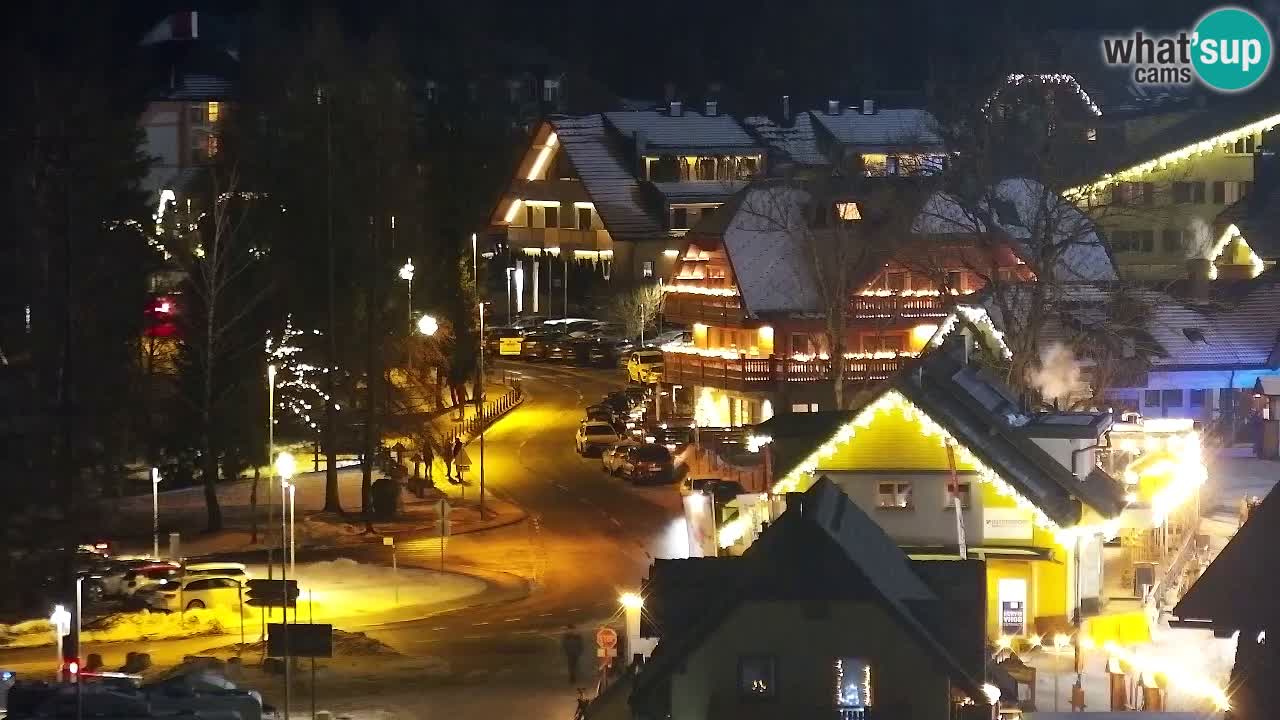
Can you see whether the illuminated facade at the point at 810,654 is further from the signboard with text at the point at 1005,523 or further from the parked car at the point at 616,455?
the parked car at the point at 616,455

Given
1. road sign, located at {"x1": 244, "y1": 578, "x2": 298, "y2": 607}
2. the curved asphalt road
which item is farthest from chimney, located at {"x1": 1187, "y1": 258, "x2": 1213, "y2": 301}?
road sign, located at {"x1": 244, "y1": 578, "x2": 298, "y2": 607}

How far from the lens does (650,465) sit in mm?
59625

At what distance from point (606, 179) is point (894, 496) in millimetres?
58758

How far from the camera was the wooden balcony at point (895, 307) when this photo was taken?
65.4 metres

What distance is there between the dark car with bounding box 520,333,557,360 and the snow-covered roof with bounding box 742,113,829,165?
1762 centimetres

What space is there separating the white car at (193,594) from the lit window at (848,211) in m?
27.1

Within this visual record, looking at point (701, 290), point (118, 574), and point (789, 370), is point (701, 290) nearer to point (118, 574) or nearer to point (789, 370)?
point (789, 370)

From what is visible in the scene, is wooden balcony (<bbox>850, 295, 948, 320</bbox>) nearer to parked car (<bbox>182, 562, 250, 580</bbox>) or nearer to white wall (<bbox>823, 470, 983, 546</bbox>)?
parked car (<bbox>182, 562, 250, 580</bbox>)

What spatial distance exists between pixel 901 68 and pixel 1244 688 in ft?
422

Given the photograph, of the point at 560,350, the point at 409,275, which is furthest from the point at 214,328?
the point at 560,350

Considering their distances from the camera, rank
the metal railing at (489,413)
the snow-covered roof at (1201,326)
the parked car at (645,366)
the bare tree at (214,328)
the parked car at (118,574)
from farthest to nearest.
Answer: the parked car at (645,366)
the metal railing at (489,413)
the snow-covered roof at (1201,326)
the bare tree at (214,328)
the parked car at (118,574)

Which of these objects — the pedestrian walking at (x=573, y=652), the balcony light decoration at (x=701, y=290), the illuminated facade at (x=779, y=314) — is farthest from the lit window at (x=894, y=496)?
the balcony light decoration at (x=701, y=290)

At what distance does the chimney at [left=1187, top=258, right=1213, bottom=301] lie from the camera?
6724 cm

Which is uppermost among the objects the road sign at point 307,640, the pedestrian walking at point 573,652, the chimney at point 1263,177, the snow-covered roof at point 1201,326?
the chimney at point 1263,177
